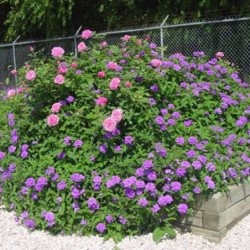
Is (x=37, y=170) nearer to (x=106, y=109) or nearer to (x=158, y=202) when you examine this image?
(x=106, y=109)

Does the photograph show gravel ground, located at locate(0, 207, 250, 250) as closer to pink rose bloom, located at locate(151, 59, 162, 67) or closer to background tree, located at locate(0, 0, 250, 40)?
pink rose bloom, located at locate(151, 59, 162, 67)

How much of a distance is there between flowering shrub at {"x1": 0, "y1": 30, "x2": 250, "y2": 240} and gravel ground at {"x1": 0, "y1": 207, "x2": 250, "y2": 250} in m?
0.08

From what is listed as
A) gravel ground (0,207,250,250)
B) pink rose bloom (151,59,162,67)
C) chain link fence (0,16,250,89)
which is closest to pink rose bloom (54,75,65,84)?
pink rose bloom (151,59,162,67)

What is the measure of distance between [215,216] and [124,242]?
72 cm

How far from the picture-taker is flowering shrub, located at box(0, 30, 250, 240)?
10.9 ft

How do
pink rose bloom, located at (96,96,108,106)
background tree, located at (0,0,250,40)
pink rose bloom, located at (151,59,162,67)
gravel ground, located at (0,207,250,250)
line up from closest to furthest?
gravel ground, located at (0,207,250,250) → pink rose bloom, located at (96,96,108,106) → pink rose bloom, located at (151,59,162,67) → background tree, located at (0,0,250,40)

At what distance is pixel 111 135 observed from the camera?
3412 millimetres

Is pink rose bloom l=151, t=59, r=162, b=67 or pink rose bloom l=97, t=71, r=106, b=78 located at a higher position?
pink rose bloom l=151, t=59, r=162, b=67

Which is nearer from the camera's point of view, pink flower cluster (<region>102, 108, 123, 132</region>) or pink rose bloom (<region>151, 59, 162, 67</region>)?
pink flower cluster (<region>102, 108, 123, 132</region>)

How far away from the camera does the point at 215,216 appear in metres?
3.27

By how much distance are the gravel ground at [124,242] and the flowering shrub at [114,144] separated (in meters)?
0.08

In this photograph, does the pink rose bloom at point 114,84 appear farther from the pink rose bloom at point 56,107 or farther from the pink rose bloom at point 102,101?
the pink rose bloom at point 56,107

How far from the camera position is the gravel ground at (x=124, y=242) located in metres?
3.26

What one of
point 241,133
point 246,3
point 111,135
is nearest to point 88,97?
point 111,135
